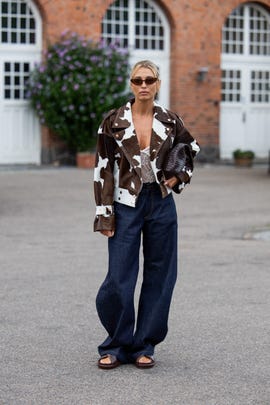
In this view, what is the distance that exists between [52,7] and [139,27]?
234 cm

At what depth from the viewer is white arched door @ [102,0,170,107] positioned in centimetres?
2384

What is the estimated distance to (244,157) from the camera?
24344 mm

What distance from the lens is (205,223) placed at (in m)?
14.2

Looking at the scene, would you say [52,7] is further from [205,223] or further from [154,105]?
[154,105]

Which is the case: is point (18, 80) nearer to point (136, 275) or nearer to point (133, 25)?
point (133, 25)

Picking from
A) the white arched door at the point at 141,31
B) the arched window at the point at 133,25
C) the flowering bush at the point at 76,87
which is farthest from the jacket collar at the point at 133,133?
the arched window at the point at 133,25

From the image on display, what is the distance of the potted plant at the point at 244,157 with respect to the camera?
24312mm

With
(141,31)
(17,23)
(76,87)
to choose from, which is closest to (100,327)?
(76,87)

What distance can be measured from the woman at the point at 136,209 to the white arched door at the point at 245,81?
63.2 feet

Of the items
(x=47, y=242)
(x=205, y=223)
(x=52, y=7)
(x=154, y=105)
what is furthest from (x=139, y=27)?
(x=154, y=105)

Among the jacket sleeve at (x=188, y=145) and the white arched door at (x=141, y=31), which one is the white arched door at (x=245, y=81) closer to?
the white arched door at (x=141, y=31)

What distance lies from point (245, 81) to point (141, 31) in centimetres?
311

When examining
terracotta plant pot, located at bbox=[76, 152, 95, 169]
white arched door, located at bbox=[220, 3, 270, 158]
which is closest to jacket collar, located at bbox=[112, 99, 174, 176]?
terracotta plant pot, located at bbox=[76, 152, 95, 169]

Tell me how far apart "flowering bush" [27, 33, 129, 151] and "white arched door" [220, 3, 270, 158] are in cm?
373
